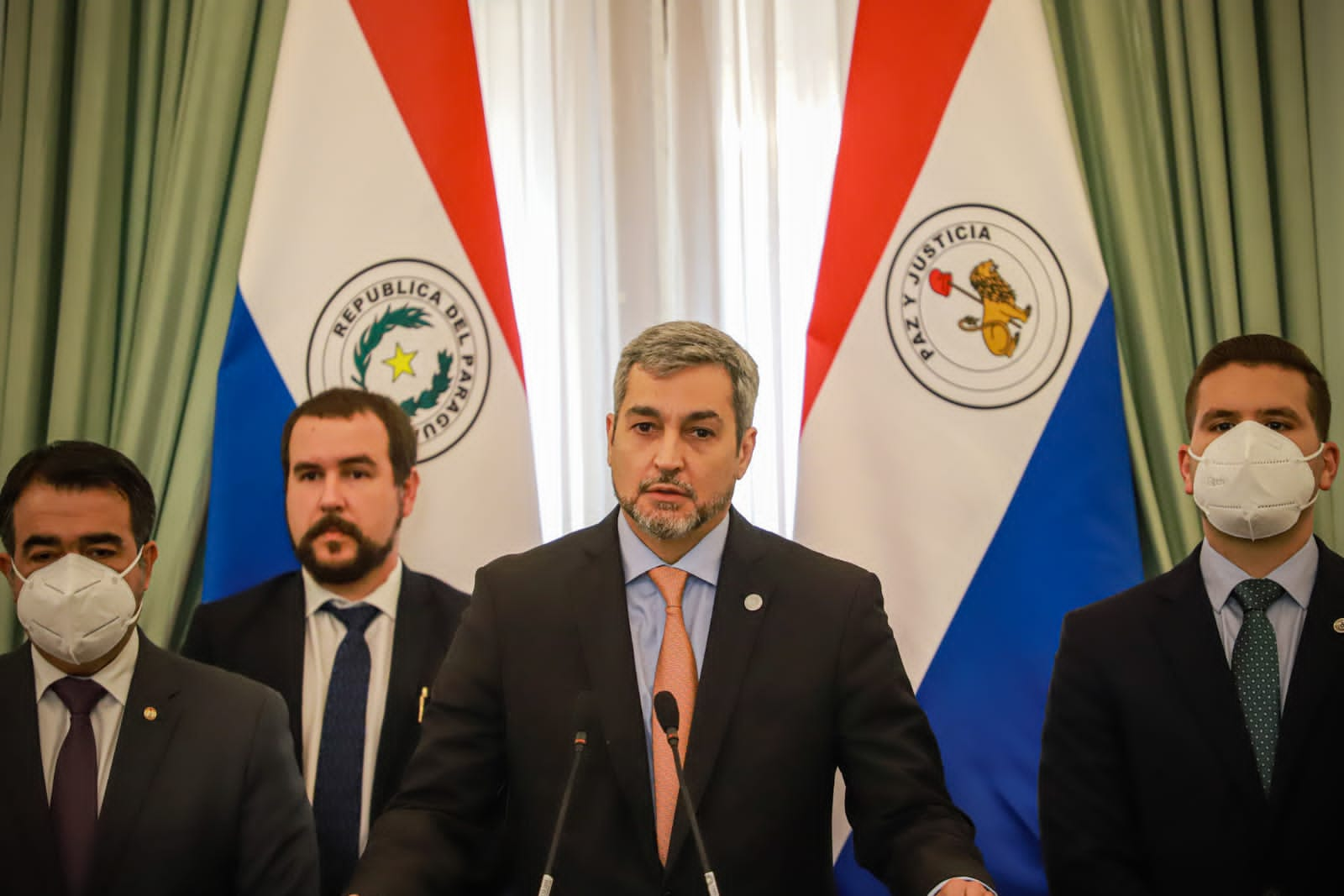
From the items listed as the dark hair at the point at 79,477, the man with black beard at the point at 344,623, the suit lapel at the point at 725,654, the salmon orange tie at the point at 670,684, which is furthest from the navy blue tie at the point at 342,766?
the suit lapel at the point at 725,654

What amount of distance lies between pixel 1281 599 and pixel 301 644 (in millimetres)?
2109

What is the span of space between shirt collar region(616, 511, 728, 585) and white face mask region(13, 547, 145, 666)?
98 centimetres

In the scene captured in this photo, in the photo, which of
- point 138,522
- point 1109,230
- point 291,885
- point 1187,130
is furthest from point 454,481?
point 1187,130

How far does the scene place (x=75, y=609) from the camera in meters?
2.37

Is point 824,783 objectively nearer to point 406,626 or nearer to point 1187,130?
point 406,626

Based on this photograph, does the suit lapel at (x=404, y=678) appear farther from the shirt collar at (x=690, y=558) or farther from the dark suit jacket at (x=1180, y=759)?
the dark suit jacket at (x=1180, y=759)

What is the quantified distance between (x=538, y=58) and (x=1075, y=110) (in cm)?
158

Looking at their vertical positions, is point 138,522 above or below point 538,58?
below

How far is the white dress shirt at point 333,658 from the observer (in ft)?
9.20

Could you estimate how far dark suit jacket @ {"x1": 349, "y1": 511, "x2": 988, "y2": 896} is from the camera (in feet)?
6.88

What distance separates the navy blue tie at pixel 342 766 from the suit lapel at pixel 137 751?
0.44 m

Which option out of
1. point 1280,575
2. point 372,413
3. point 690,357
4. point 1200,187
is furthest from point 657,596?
point 1200,187

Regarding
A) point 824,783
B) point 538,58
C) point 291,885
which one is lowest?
point 291,885

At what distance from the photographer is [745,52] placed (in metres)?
3.73
